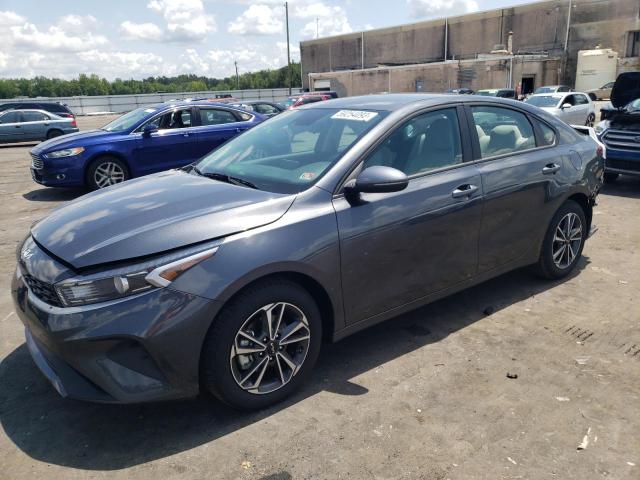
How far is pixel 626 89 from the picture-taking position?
31.6 feet

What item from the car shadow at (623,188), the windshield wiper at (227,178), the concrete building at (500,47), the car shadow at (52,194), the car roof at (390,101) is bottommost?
the car shadow at (623,188)

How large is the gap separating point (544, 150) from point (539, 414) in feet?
7.71

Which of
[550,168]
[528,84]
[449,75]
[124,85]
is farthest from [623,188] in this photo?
[124,85]

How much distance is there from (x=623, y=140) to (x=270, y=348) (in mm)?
7937

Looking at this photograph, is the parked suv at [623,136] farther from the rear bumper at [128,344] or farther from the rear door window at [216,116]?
the rear bumper at [128,344]

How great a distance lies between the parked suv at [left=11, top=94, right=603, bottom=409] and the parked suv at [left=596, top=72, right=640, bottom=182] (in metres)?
4.97

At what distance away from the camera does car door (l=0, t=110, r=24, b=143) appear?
1933 centimetres

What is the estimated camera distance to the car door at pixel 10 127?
1933 centimetres

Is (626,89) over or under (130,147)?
over

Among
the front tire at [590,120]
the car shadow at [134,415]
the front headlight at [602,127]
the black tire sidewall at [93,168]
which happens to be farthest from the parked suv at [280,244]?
the front tire at [590,120]

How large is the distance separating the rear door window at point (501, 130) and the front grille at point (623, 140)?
511 centimetres

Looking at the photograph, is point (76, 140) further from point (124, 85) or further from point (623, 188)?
point (124, 85)

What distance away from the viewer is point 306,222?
2.91 meters

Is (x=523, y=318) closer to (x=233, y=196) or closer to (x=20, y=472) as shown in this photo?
(x=233, y=196)
